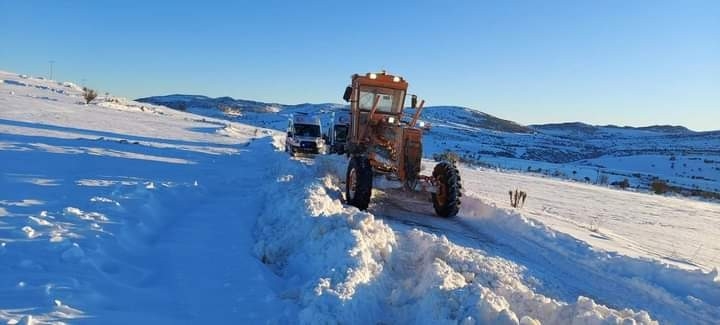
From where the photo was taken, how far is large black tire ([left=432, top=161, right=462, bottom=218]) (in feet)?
36.2

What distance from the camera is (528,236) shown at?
9883 mm

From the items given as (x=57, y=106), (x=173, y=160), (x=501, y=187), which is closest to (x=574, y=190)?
(x=501, y=187)

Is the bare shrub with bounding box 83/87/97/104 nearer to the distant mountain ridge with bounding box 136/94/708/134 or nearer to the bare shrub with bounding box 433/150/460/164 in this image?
the bare shrub with bounding box 433/150/460/164

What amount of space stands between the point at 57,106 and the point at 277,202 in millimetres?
27292

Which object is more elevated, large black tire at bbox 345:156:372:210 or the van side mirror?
the van side mirror

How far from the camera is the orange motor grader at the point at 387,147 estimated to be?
11.0 metres

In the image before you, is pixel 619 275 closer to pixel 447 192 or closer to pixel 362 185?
pixel 447 192

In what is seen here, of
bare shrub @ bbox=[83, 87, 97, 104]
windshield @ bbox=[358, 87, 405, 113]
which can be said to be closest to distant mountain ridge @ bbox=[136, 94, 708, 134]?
bare shrub @ bbox=[83, 87, 97, 104]

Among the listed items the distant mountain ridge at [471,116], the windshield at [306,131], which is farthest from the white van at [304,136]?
the distant mountain ridge at [471,116]

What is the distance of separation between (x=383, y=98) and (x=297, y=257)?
883 centimetres

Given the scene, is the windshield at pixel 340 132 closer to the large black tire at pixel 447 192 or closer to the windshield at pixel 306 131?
the windshield at pixel 306 131

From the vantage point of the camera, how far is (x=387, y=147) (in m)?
12.6

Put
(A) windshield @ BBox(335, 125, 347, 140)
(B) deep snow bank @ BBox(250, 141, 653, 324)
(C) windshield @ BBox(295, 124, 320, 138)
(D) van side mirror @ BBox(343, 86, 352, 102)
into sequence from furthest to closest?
(C) windshield @ BBox(295, 124, 320, 138)
(A) windshield @ BBox(335, 125, 347, 140)
(D) van side mirror @ BBox(343, 86, 352, 102)
(B) deep snow bank @ BBox(250, 141, 653, 324)

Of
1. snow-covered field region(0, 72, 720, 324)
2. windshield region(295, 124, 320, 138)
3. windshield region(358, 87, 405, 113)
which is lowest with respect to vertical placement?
snow-covered field region(0, 72, 720, 324)
